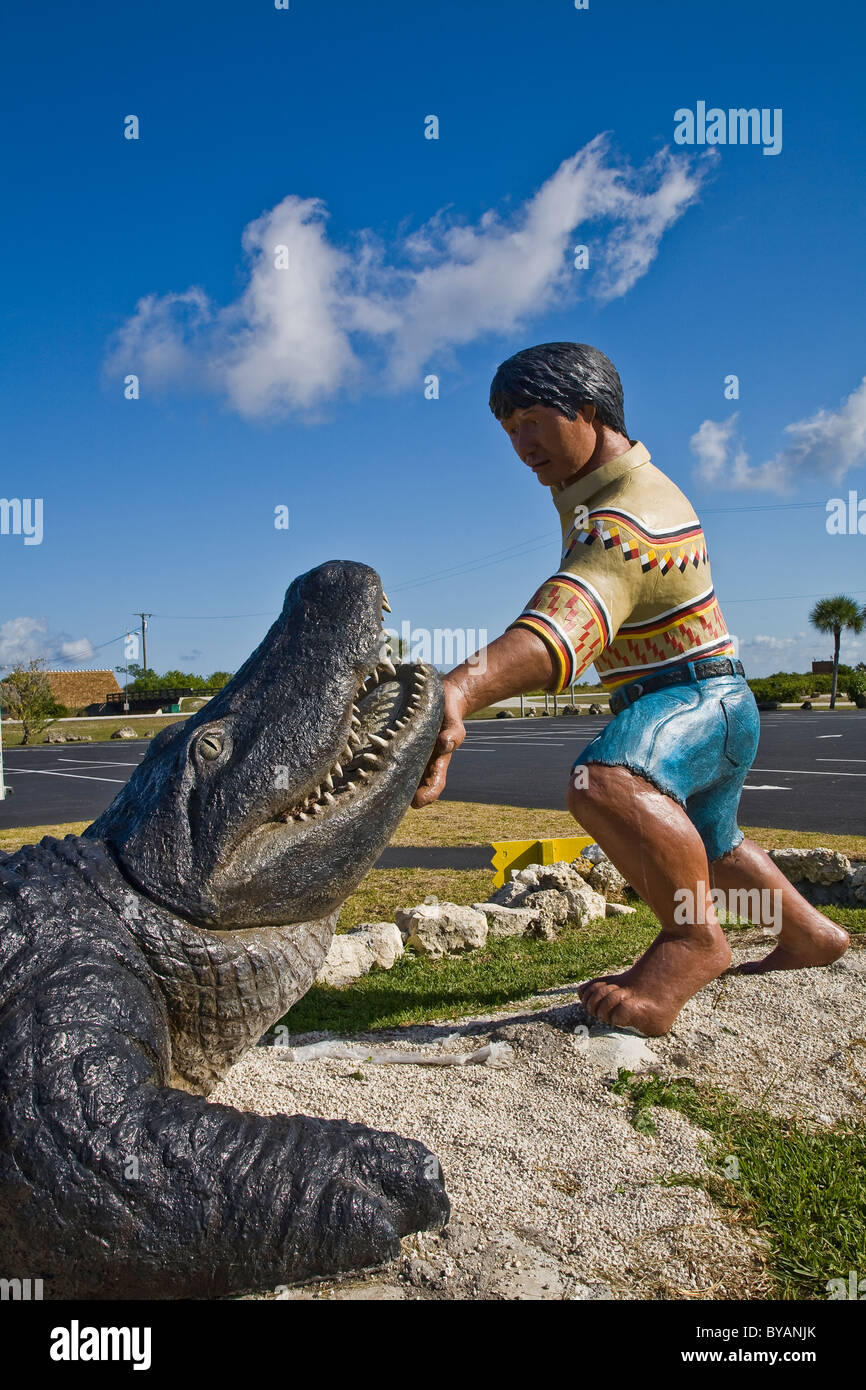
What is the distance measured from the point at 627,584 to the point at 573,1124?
1.49m

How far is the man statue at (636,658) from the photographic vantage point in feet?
8.62

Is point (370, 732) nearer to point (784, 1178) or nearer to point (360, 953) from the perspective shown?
point (784, 1178)

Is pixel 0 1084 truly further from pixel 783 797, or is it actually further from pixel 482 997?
pixel 783 797

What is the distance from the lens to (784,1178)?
7.04 feet

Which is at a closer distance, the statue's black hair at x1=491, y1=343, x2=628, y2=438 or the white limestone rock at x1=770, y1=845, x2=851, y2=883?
the statue's black hair at x1=491, y1=343, x2=628, y2=438

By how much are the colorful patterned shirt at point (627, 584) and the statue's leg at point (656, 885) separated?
0.41 metres

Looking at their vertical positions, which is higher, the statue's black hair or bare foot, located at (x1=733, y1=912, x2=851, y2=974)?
the statue's black hair

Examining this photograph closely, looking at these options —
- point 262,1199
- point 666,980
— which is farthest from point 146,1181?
point 666,980

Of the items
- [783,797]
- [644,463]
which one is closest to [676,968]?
[644,463]

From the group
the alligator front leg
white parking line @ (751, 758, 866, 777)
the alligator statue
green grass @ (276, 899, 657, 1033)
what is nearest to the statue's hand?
the alligator statue

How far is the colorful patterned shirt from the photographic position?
2494 mm

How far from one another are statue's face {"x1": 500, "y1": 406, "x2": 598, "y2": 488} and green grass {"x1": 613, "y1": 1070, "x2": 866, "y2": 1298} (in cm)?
186

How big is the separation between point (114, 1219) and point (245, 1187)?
0.66ft

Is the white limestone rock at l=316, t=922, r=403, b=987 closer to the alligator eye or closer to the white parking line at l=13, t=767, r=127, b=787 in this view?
the alligator eye
